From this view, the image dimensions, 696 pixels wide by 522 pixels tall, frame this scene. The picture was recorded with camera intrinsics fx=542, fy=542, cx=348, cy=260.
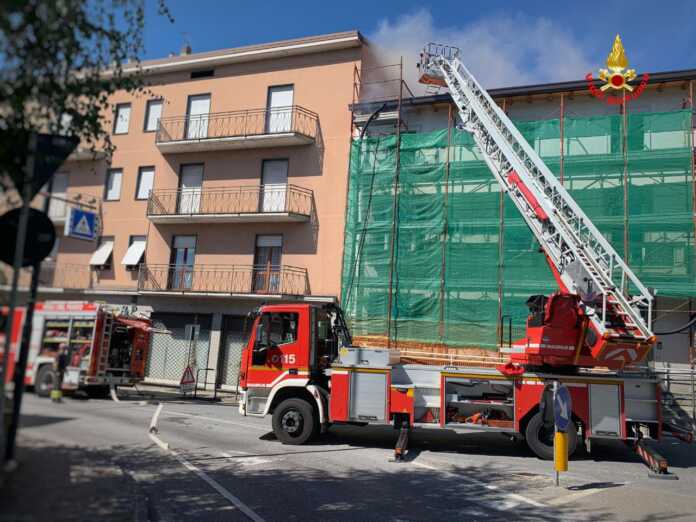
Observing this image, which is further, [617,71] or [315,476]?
[617,71]

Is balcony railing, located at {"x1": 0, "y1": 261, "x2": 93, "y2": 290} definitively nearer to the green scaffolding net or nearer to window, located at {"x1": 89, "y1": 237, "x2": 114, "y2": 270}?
window, located at {"x1": 89, "y1": 237, "x2": 114, "y2": 270}

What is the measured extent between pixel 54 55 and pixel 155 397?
2616 millimetres

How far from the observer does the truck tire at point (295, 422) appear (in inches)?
428

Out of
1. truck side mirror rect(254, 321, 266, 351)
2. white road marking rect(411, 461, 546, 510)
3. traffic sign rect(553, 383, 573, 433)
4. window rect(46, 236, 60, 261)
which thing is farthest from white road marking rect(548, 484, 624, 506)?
window rect(46, 236, 60, 261)

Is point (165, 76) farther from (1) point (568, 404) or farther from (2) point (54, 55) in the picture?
(1) point (568, 404)

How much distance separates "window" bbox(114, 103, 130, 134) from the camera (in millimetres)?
4496

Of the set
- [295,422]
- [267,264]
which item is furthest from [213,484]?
[267,264]

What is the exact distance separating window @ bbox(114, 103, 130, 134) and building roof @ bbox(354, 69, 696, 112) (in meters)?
16.8

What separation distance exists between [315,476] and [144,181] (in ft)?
17.1

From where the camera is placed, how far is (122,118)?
478 cm

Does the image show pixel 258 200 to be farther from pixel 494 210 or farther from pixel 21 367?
pixel 21 367

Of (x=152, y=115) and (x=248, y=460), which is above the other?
(x=152, y=115)

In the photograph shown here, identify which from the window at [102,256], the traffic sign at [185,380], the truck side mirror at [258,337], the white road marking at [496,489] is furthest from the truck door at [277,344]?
the window at [102,256]

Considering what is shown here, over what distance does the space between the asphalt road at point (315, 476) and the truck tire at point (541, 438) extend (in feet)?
0.78
